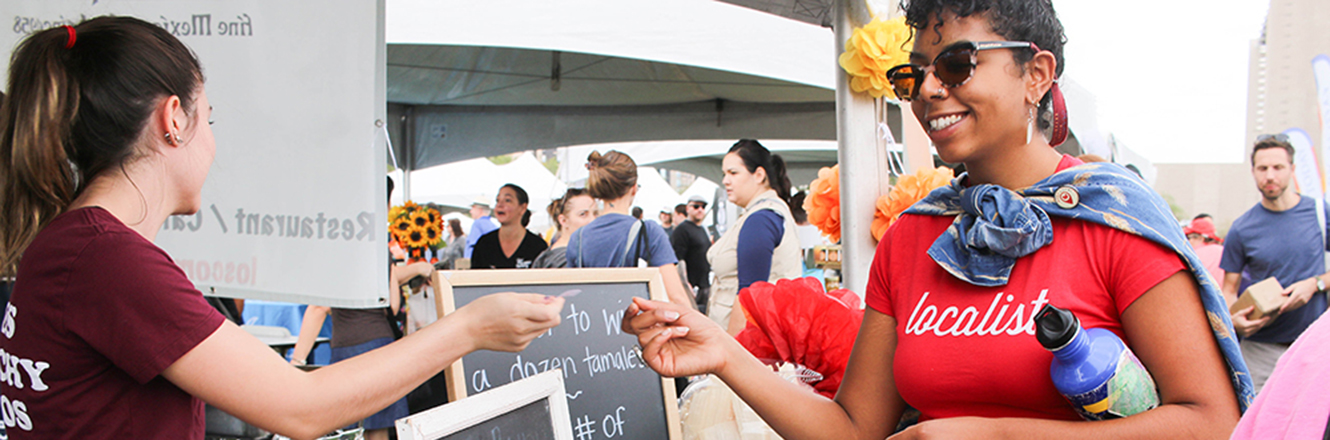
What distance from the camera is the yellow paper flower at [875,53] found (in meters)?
2.26

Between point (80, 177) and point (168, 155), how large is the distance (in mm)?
130

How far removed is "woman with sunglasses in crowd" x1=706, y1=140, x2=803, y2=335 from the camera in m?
3.48

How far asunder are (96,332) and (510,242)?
13.0 feet

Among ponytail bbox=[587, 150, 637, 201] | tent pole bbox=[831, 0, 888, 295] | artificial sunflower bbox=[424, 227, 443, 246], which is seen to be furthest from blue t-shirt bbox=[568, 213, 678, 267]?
tent pole bbox=[831, 0, 888, 295]

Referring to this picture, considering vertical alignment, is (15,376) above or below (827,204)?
below

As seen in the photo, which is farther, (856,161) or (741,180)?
(741,180)

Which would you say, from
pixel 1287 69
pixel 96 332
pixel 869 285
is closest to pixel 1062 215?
pixel 869 285

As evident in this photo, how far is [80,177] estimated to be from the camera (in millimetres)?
1178

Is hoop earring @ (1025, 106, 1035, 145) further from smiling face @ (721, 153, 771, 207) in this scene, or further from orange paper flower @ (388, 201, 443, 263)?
orange paper flower @ (388, 201, 443, 263)

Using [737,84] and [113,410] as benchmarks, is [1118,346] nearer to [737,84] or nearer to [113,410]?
[113,410]

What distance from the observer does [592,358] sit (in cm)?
186

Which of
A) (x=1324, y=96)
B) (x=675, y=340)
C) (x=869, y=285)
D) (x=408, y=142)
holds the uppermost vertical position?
(x=408, y=142)

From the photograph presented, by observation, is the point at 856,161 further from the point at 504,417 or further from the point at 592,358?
the point at 504,417

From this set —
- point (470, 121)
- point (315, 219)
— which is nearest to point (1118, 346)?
point (315, 219)
